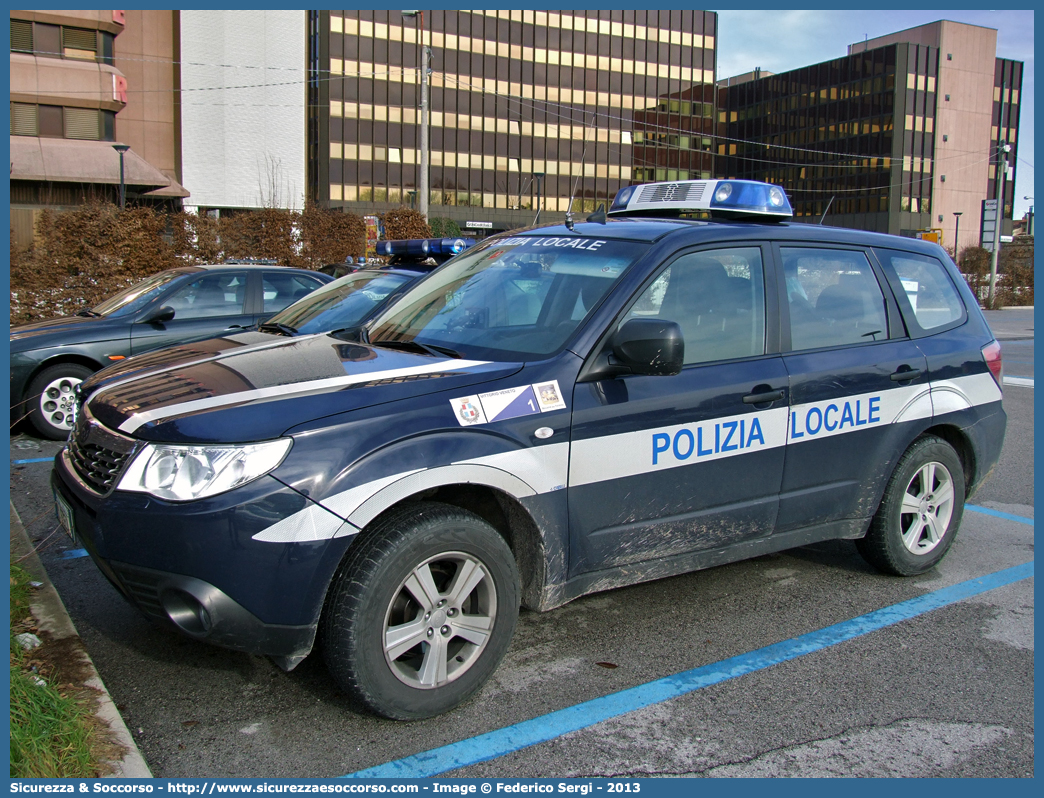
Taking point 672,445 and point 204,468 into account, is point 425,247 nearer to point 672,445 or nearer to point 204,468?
point 672,445

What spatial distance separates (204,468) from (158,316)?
6.12 m

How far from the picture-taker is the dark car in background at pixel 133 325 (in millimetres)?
7938

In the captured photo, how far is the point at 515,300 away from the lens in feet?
13.1

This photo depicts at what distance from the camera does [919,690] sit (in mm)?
3523

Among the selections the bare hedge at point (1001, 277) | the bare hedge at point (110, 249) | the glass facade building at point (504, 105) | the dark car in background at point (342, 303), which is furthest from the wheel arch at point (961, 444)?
the glass facade building at point (504, 105)

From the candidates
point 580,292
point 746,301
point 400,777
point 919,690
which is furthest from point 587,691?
point 746,301

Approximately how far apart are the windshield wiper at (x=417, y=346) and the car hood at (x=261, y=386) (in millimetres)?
79

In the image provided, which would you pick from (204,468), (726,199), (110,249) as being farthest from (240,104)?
(204,468)

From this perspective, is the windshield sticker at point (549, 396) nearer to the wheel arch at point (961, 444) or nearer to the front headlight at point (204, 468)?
the front headlight at point (204, 468)

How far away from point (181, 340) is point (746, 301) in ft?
20.7

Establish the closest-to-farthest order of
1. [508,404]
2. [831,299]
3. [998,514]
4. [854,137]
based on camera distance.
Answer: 1. [508,404]
2. [831,299]
3. [998,514]
4. [854,137]

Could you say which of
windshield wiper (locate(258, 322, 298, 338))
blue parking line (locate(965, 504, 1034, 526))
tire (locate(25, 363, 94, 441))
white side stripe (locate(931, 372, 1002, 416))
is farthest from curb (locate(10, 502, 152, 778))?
blue parking line (locate(965, 504, 1034, 526))

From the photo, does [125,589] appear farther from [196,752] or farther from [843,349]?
[843,349]

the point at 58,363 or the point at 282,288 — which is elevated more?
the point at 282,288
